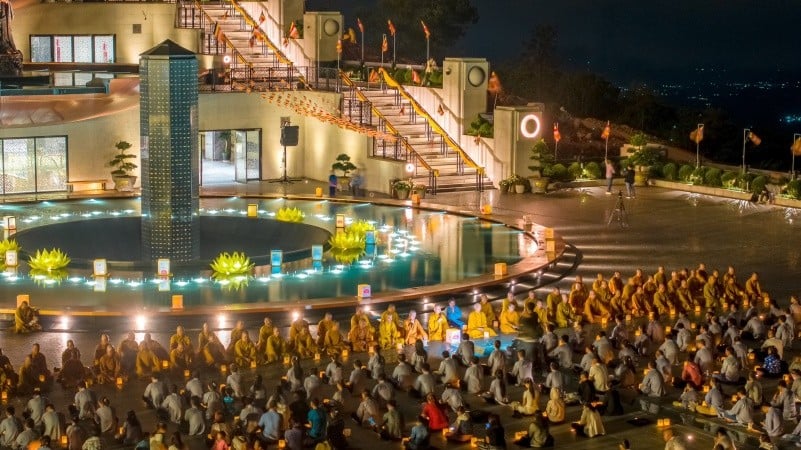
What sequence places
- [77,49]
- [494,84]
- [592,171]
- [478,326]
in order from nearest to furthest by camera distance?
[478,326]
[592,171]
[494,84]
[77,49]

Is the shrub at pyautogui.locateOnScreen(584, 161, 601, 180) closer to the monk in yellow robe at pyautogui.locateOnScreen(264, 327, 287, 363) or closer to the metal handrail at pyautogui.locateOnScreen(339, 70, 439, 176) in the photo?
the metal handrail at pyautogui.locateOnScreen(339, 70, 439, 176)

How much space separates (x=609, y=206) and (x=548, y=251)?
10030 millimetres

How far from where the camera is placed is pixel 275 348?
87.4 feet

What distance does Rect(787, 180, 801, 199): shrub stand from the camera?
46875mm

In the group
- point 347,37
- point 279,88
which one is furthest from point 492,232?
point 347,37

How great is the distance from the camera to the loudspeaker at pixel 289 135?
51812 mm

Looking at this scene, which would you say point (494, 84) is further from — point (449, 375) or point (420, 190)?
point (449, 375)

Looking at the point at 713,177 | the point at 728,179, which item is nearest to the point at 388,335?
the point at 728,179

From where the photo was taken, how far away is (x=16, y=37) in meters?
55.0

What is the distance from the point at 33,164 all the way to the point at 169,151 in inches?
601

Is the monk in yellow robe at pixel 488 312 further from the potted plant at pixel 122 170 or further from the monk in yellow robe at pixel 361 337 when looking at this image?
the potted plant at pixel 122 170

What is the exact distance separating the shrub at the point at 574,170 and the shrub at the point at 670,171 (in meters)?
3.14

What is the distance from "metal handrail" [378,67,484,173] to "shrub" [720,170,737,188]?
854cm

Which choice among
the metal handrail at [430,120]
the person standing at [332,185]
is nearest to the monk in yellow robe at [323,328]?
the person standing at [332,185]
